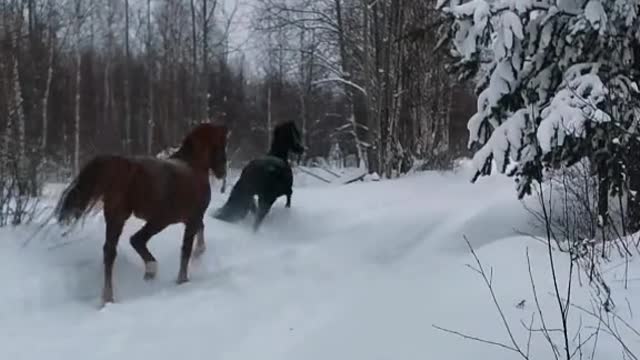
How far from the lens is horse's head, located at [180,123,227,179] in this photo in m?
6.79

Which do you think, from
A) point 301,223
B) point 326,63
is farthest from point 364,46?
point 301,223

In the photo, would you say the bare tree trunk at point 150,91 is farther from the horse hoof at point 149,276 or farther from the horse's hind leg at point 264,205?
the horse hoof at point 149,276

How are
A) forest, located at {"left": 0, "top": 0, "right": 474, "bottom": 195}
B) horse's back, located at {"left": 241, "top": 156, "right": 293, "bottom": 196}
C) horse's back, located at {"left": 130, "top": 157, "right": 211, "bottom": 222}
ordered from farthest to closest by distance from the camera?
1. forest, located at {"left": 0, "top": 0, "right": 474, "bottom": 195}
2. horse's back, located at {"left": 241, "top": 156, "right": 293, "bottom": 196}
3. horse's back, located at {"left": 130, "top": 157, "right": 211, "bottom": 222}

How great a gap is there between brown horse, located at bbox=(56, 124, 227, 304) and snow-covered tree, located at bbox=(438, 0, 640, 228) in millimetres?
2543

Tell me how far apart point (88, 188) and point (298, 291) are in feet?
6.01

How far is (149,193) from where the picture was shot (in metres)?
5.96

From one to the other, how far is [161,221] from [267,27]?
1493cm

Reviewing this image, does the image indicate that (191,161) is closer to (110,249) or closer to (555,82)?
(110,249)

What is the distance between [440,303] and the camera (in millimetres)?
5031

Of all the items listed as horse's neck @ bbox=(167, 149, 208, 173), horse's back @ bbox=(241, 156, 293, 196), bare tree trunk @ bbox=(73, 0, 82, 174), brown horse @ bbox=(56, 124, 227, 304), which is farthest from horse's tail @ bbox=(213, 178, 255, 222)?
bare tree trunk @ bbox=(73, 0, 82, 174)

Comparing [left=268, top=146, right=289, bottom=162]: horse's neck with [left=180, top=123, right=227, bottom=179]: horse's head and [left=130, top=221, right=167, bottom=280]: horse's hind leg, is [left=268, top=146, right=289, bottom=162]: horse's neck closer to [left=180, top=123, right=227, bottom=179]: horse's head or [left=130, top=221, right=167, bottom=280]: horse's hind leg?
[left=180, top=123, right=227, bottom=179]: horse's head

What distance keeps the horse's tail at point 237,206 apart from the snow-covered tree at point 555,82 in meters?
2.75

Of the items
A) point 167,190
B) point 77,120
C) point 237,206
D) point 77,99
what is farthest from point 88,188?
point 77,99

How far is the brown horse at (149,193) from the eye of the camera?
5.69 metres
